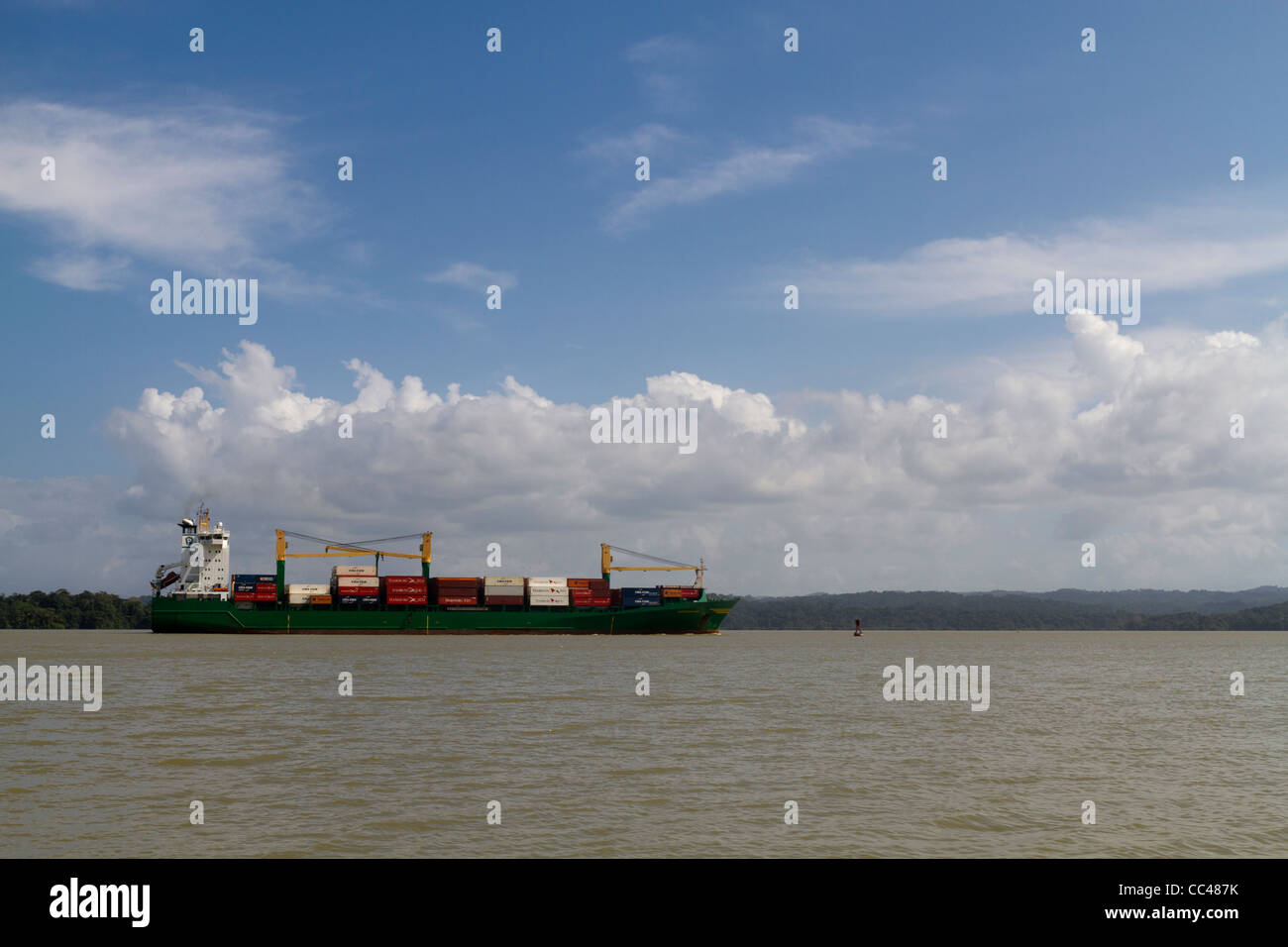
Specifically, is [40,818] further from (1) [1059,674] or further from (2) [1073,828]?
(1) [1059,674]

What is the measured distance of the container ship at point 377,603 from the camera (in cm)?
10019

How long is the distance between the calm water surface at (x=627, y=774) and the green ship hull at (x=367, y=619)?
59.3 m

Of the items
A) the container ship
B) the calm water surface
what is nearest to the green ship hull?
the container ship

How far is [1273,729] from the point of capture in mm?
30484

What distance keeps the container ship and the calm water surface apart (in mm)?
59610

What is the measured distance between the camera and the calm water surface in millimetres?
14672

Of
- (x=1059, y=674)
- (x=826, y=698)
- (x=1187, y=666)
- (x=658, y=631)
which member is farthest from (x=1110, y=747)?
(x=658, y=631)

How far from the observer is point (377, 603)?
4011 inches

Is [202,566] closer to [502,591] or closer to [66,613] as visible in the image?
[502,591]

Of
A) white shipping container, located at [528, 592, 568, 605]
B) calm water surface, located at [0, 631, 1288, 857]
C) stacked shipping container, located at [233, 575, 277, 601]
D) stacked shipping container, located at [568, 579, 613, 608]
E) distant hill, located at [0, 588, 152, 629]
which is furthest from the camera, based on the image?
distant hill, located at [0, 588, 152, 629]

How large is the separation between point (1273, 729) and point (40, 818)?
3585 centimetres

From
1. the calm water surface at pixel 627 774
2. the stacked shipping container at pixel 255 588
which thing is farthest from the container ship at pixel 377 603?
the calm water surface at pixel 627 774

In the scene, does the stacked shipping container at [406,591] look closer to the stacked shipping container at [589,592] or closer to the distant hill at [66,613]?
the stacked shipping container at [589,592]

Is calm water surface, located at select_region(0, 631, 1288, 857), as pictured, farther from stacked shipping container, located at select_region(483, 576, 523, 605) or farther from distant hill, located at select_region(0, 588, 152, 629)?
distant hill, located at select_region(0, 588, 152, 629)
